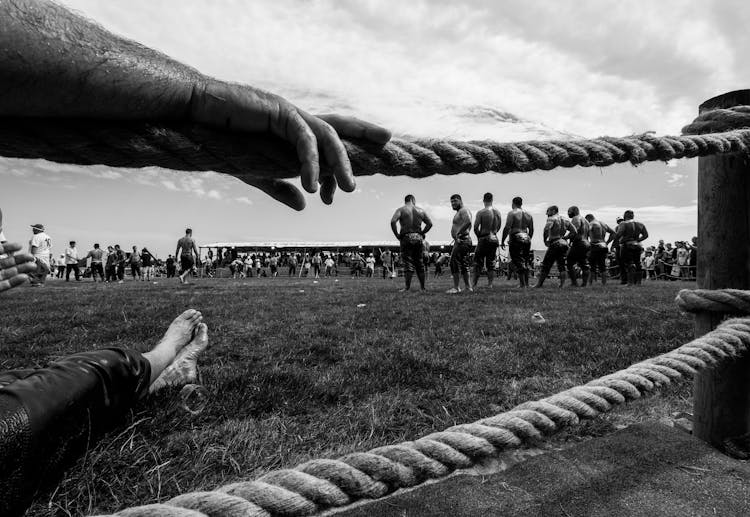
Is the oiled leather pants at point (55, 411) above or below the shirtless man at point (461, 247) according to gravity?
below

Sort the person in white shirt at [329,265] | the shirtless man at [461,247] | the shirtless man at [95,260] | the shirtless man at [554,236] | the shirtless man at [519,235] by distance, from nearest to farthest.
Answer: the shirtless man at [461,247] < the shirtless man at [519,235] < the shirtless man at [554,236] < the shirtless man at [95,260] < the person in white shirt at [329,265]

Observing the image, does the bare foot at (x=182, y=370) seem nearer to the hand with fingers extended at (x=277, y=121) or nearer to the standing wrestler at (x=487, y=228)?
the hand with fingers extended at (x=277, y=121)

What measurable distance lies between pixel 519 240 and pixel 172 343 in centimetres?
950

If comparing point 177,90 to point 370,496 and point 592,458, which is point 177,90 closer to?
point 370,496

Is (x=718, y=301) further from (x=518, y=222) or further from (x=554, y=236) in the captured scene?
(x=554, y=236)

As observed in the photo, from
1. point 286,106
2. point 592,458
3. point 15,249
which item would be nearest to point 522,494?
point 592,458

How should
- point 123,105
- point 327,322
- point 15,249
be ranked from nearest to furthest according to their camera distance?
point 123,105 → point 15,249 → point 327,322

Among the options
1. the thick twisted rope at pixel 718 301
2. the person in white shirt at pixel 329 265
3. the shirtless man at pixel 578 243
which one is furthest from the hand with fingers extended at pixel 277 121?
the person in white shirt at pixel 329 265

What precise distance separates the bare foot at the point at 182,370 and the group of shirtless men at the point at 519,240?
6.66m

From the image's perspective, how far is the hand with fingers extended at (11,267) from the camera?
2972mm

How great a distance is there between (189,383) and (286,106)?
2390 mm

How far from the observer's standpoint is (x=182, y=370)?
2.71 meters

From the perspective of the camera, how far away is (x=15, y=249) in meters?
3.06

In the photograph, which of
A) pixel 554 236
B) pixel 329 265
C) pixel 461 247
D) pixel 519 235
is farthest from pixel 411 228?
pixel 329 265
